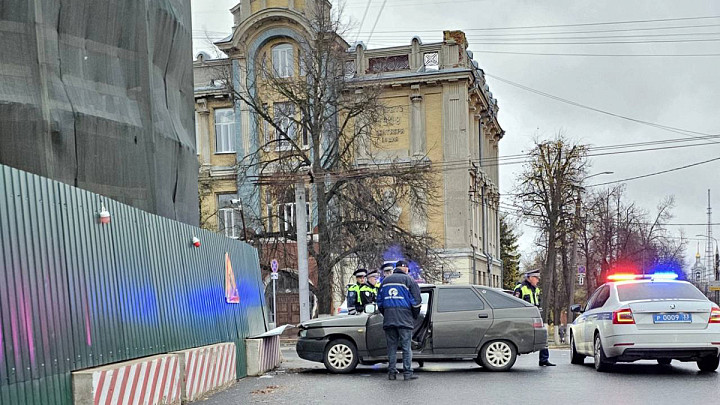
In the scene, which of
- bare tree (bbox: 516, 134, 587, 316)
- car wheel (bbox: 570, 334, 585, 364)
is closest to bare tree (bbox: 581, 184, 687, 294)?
bare tree (bbox: 516, 134, 587, 316)

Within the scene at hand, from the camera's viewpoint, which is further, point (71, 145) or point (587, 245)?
point (587, 245)

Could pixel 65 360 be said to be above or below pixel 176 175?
below

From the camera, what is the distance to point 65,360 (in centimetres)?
840

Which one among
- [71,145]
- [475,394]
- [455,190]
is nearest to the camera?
[475,394]

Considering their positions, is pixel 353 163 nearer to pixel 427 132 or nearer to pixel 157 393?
pixel 427 132

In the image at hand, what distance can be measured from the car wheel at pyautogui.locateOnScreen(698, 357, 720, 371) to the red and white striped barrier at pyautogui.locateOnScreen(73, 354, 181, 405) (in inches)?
315

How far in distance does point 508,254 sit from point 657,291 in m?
66.6

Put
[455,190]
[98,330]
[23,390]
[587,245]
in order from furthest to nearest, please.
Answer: [587,245]
[455,190]
[98,330]
[23,390]

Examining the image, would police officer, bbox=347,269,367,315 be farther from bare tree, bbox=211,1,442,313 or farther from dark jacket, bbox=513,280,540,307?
bare tree, bbox=211,1,442,313

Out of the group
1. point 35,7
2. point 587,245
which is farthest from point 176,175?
point 587,245

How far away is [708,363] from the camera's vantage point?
46.8ft

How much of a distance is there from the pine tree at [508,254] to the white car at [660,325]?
6129cm

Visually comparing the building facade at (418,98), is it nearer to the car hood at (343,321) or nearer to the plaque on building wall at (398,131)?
the plaque on building wall at (398,131)

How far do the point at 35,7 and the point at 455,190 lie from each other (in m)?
33.2
